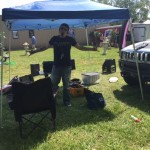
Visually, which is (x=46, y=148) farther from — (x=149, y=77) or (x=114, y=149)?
(x=149, y=77)

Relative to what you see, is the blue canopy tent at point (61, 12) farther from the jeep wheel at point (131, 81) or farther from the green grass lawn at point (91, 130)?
the jeep wheel at point (131, 81)

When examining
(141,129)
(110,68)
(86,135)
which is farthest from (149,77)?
(110,68)

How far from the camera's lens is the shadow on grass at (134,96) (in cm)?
704

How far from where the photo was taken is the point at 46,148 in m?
4.92

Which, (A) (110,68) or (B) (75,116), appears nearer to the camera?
(B) (75,116)

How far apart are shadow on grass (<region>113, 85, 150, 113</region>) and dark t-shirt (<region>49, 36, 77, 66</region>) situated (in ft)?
5.92

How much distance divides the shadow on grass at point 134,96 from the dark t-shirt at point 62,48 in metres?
1.81

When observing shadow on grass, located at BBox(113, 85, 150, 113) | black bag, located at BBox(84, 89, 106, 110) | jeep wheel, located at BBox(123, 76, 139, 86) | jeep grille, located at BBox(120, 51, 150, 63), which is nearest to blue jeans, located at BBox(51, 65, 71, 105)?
black bag, located at BBox(84, 89, 106, 110)

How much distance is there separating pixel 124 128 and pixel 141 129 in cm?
30

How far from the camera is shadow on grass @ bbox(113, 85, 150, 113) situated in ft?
23.1

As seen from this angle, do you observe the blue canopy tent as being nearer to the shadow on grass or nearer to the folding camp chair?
the folding camp chair

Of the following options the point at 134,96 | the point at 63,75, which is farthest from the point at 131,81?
the point at 63,75

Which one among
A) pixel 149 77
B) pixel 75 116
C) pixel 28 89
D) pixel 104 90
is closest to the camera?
pixel 28 89

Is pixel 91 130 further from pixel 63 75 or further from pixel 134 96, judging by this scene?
pixel 134 96
